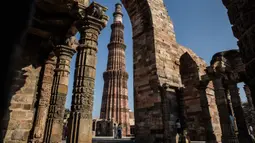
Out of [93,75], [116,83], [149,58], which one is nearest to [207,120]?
[149,58]

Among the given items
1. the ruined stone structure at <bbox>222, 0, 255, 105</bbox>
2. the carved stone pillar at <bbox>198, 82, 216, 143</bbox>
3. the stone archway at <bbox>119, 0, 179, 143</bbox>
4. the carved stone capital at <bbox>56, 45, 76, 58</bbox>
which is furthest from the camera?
the carved stone pillar at <bbox>198, 82, 216, 143</bbox>

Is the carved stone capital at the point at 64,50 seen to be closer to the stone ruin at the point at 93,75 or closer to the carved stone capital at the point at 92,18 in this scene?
the stone ruin at the point at 93,75

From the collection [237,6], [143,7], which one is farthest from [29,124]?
[143,7]

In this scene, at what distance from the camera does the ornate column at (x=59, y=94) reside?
5062mm

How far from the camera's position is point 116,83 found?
31828 millimetres

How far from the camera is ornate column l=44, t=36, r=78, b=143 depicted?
5.06 m

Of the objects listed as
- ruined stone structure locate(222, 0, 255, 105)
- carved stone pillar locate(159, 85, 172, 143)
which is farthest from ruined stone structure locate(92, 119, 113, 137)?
ruined stone structure locate(222, 0, 255, 105)

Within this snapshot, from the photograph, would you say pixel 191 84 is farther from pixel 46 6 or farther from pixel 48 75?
pixel 46 6

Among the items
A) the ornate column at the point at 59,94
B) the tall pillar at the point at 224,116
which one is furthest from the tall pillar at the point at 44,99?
the tall pillar at the point at 224,116

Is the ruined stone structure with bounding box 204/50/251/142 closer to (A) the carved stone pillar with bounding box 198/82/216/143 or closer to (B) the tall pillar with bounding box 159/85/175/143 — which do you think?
(A) the carved stone pillar with bounding box 198/82/216/143

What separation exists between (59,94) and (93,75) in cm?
191

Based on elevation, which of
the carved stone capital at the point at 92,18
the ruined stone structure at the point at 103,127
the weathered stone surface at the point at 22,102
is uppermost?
the carved stone capital at the point at 92,18

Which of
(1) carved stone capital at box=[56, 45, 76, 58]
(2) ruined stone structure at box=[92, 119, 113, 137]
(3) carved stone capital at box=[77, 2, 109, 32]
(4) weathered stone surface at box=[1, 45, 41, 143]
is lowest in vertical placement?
(2) ruined stone structure at box=[92, 119, 113, 137]

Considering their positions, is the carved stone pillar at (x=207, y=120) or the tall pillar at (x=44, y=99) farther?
the carved stone pillar at (x=207, y=120)
